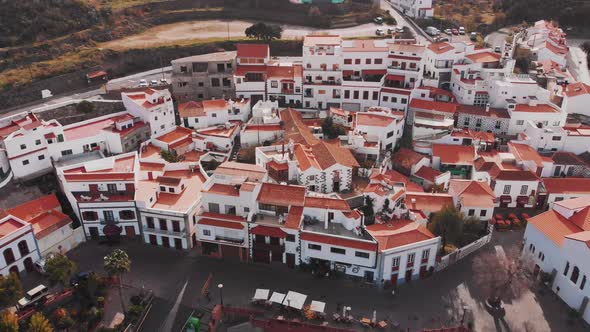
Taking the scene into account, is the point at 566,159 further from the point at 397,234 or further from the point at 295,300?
the point at 295,300

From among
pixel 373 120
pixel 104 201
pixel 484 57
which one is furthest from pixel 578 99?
pixel 104 201

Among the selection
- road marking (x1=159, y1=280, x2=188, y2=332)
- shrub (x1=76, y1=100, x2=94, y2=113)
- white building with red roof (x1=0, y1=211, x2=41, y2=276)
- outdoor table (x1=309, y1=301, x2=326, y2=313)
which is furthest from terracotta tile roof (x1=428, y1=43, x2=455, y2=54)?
white building with red roof (x1=0, y1=211, x2=41, y2=276)

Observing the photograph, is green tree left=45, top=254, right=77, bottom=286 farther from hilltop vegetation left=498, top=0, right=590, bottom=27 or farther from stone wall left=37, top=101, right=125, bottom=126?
hilltop vegetation left=498, top=0, right=590, bottom=27

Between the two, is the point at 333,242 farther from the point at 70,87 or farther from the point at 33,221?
the point at 70,87

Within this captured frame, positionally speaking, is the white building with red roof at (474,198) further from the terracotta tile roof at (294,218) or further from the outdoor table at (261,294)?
the outdoor table at (261,294)

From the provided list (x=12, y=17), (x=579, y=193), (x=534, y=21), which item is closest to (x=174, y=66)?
(x=12, y=17)
